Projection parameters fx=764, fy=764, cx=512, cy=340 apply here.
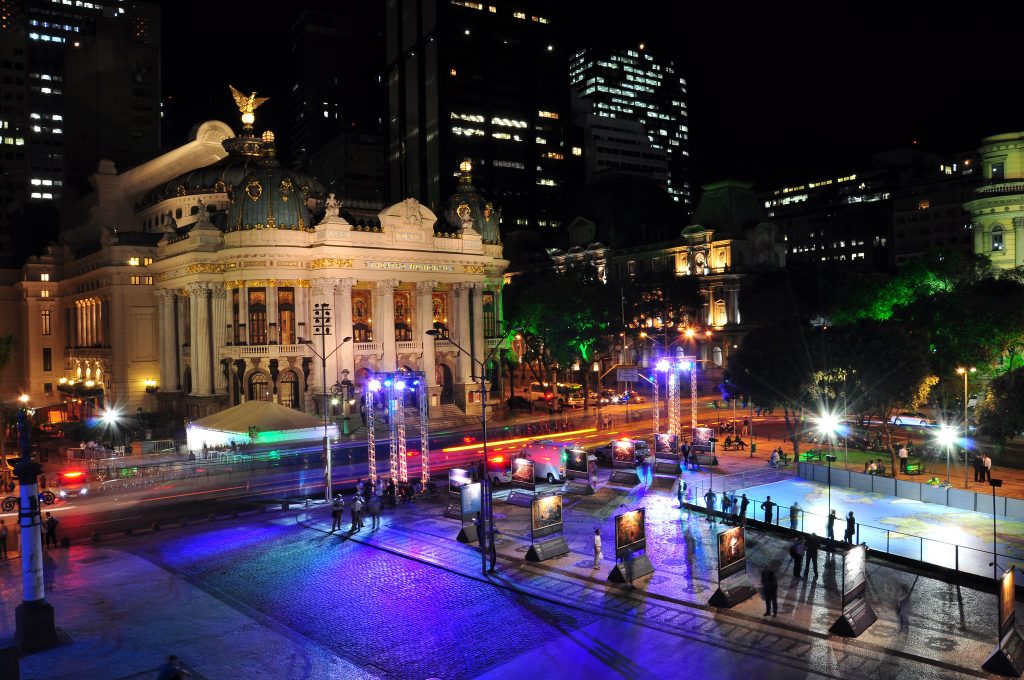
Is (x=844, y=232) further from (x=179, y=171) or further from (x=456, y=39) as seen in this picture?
(x=179, y=171)

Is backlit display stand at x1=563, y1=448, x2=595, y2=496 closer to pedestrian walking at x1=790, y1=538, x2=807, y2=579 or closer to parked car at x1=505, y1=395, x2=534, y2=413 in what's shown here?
pedestrian walking at x1=790, y1=538, x2=807, y2=579

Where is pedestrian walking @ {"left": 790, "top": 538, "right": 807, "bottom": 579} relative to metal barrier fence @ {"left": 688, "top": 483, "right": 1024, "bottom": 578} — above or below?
above

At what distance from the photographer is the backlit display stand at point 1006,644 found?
19.2 meters

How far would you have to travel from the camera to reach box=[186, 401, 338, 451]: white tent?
54.3m

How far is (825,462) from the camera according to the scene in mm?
48594

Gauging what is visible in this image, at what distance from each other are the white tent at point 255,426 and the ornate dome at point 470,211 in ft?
123

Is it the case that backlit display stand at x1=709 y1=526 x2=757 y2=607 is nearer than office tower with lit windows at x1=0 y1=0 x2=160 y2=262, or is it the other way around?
backlit display stand at x1=709 y1=526 x2=757 y2=607

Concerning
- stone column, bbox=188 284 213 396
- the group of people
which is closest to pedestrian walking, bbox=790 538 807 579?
the group of people

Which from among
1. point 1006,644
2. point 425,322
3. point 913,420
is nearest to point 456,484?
point 1006,644

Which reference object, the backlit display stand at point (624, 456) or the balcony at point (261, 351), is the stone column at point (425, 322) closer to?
the balcony at point (261, 351)

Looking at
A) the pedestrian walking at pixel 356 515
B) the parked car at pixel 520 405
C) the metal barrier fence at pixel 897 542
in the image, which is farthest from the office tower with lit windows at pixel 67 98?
the metal barrier fence at pixel 897 542

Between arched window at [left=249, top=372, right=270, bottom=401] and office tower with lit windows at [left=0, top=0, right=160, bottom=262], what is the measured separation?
217ft

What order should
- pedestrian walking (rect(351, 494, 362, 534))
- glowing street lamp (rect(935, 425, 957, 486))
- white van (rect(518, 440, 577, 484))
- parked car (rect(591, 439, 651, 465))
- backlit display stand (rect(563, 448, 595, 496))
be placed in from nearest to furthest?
pedestrian walking (rect(351, 494, 362, 534)) → backlit display stand (rect(563, 448, 595, 496)) → white van (rect(518, 440, 577, 484)) → glowing street lamp (rect(935, 425, 957, 486)) → parked car (rect(591, 439, 651, 465))

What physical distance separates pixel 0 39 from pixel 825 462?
17082cm
